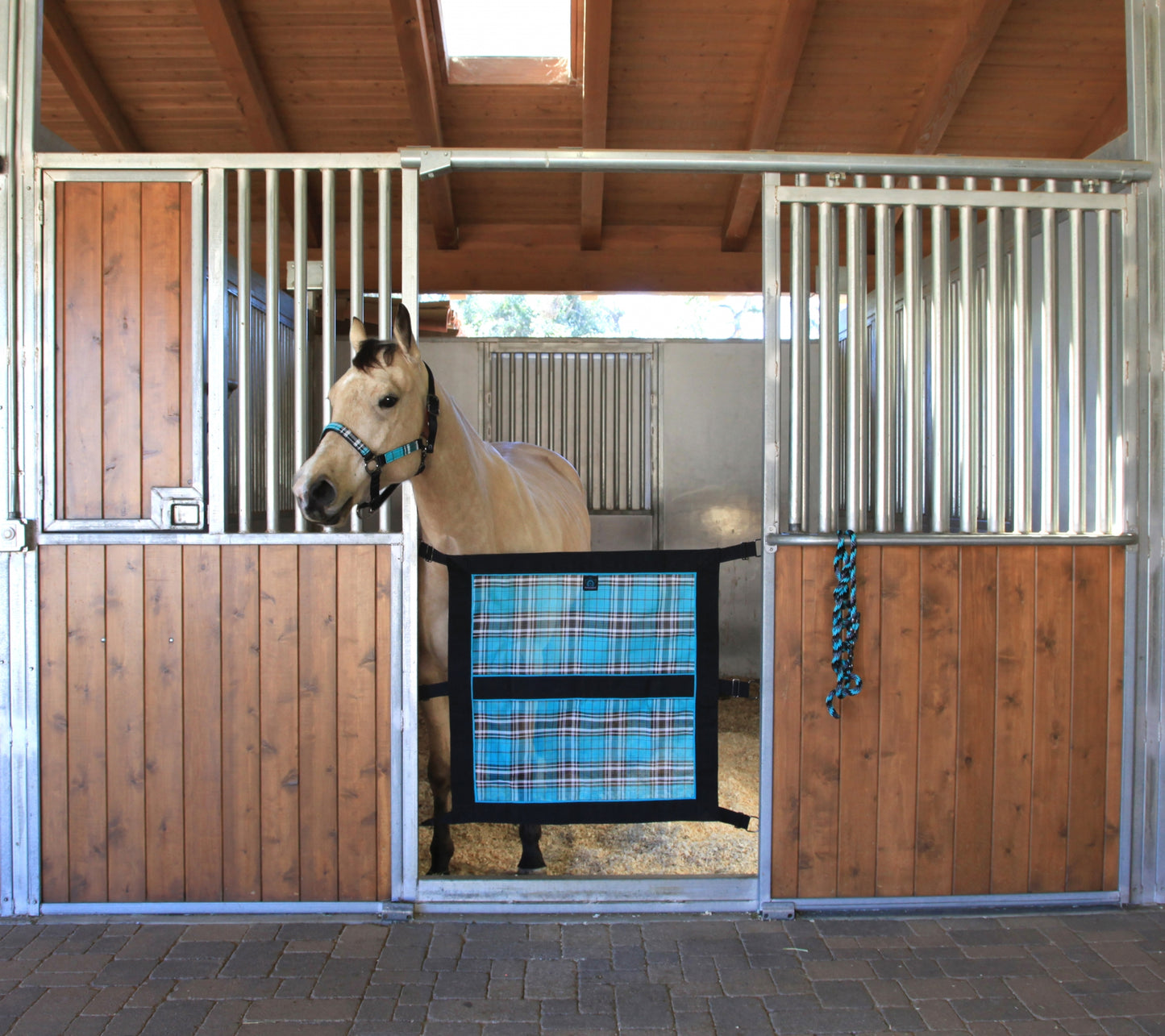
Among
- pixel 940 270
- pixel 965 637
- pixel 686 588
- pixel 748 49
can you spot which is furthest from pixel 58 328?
pixel 748 49

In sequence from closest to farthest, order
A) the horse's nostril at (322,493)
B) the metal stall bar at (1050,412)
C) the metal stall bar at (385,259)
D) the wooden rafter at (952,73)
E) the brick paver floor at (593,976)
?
1. the brick paver floor at (593,976)
2. the horse's nostril at (322,493)
3. the metal stall bar at (385,259)
4. the metal stall bar at (1050,412)
5. the wooden rafter at (952,73)

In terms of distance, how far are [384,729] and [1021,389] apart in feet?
6.56

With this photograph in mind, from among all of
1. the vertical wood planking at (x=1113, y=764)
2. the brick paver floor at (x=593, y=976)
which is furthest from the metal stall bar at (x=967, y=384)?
the brick paver floor at (x=593, y=976)

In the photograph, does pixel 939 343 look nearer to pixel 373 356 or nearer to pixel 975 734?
pixel 975 734

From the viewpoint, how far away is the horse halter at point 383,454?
1942 millimetres

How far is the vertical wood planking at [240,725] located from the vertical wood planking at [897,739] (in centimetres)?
170

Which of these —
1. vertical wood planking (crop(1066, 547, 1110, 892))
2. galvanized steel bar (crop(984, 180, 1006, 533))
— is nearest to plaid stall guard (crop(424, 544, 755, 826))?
galvanized steel bar (crop(984, 180, 1006, 533))

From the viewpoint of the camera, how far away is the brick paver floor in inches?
66.6

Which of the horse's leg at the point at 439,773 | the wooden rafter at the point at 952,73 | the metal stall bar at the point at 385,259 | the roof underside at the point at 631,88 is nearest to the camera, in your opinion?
the metal stall bar at the point at 385,259

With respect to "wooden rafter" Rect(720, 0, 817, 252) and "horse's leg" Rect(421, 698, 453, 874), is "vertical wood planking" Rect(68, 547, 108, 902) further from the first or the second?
"wooden rafter" Rect(720, 0, 817, 252)

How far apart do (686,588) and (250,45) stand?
14.9 feet

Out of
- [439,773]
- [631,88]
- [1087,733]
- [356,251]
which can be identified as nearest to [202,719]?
[439,773]

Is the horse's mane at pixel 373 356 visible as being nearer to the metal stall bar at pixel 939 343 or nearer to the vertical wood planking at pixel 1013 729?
the metal stall bar at pixel 939 343

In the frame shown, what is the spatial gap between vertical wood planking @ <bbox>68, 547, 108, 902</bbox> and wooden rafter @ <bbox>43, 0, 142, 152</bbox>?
13.5 ft
